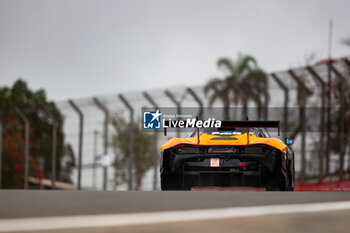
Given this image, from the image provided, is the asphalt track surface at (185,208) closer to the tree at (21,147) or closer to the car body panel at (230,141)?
the car body panel at (230,141)

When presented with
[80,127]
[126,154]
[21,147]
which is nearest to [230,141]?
[80,127]

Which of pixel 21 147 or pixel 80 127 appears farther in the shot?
pixel 21 147

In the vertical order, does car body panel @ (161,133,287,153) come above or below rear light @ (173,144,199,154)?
above

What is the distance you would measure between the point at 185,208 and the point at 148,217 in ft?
2.70

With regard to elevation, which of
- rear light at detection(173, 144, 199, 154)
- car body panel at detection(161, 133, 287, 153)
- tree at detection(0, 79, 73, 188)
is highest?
car body panel at detection(161, 133, 287, 153)

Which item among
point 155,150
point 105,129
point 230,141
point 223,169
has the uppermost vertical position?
point 230,141

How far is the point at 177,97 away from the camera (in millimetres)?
16844

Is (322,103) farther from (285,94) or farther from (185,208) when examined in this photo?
(185,208)

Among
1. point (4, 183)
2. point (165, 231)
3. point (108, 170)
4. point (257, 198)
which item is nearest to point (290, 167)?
point (257, 198)

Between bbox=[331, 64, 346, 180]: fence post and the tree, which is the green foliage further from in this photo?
bbox=[331, 64, 346, 180]: fence post

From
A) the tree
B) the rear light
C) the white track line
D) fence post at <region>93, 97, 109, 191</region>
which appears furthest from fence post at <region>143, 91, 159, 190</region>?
the white track line

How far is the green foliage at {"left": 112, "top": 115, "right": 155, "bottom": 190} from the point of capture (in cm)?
1864

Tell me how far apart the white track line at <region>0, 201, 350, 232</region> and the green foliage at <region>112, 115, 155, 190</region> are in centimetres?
1270

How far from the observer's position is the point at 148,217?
4.52 m
